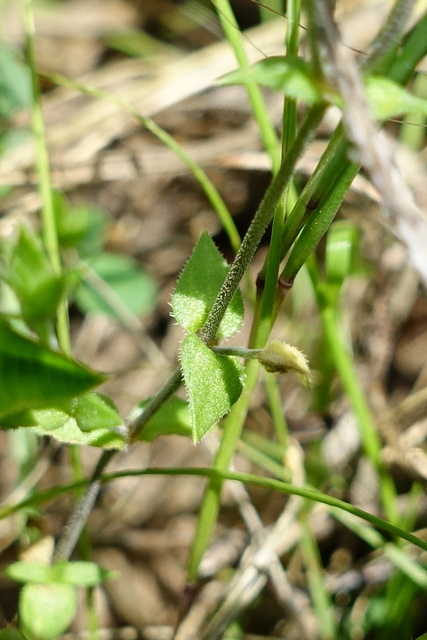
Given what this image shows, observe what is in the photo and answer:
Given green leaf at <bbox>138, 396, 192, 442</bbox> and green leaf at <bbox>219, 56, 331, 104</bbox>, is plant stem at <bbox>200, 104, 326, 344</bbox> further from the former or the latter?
green leaf at <bbox>138, 396, 192, 442</bbox>

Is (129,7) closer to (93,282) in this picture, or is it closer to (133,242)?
(133,242)

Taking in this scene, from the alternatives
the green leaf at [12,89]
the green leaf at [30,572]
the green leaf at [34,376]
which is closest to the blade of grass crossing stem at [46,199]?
the green leaf at [30,572]

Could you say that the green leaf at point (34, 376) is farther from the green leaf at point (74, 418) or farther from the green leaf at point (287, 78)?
the green leaf at point (287, 78)

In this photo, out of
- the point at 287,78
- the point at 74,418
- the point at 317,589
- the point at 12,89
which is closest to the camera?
the point at 287,78

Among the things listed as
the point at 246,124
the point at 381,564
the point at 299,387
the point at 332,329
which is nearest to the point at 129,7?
the point at 246,124

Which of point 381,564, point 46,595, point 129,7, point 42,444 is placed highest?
point 129,7

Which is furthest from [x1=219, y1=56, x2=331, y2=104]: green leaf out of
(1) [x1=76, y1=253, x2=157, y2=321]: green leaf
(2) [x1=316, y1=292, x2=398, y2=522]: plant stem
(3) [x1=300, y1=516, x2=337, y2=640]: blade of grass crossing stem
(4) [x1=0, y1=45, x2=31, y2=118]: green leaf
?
(4) [x1=0, y1=45, x2=31, y2=118]: green leaf

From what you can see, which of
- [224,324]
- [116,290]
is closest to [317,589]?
[224,324]

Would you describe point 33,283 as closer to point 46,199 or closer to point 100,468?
point 100,468
